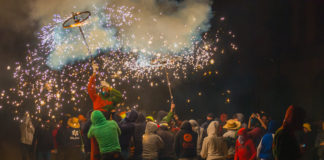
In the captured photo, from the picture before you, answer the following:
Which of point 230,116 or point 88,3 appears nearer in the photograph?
point 88,3

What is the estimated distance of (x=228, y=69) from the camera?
59.3ft

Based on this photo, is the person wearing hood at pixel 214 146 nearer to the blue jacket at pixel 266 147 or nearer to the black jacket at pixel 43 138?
the blue jacket at pixel 266 147

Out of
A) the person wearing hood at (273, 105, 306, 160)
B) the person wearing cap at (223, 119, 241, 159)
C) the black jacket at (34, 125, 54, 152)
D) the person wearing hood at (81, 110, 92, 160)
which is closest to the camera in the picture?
the person wearing hood at (273, 105, 306, 160)

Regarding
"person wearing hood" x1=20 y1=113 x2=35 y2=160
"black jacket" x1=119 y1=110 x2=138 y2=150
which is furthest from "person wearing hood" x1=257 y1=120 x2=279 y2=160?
"person wearing hood" x1=20 y1=113 x2=35 y2=160

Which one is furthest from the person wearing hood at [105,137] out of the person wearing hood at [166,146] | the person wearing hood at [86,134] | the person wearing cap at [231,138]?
the person wearing cap at [231,138]

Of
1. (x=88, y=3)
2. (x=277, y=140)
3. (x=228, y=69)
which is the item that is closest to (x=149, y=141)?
(x=277, y=140)

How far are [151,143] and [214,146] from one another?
1.63 m

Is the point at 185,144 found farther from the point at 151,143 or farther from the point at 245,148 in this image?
the point at 245,148

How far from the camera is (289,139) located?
227 inches

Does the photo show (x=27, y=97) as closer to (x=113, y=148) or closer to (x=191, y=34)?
(x=113, y=148)

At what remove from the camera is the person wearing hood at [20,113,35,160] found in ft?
39.0

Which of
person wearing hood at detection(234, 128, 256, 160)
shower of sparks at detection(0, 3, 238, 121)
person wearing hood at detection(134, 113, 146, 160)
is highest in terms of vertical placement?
shower of sparks at detection(0, 3, 238, 121)

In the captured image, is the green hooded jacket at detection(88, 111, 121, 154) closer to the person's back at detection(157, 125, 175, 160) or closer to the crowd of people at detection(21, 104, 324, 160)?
the crowd of people at detection(21, 104, 324, 160)

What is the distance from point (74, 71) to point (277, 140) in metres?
10.5
